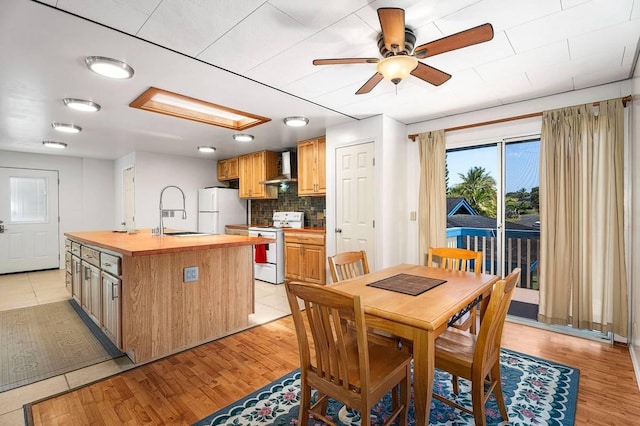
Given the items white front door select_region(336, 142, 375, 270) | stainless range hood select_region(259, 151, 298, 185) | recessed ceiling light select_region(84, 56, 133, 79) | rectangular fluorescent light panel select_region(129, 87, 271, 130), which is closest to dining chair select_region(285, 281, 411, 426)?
recessed ceiling light select_region(84, 56, 133, 79)

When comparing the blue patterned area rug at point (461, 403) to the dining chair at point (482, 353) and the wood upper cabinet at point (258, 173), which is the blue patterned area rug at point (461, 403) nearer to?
the dining chair at point (482, 353)

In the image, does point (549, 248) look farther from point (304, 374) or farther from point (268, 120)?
point (268, 120)

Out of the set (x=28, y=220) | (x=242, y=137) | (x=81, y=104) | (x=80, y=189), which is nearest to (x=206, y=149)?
(x=242, y=137)

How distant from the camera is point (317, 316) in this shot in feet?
4.61

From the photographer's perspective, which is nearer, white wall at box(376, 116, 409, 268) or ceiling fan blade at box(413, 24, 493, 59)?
ceiling fan blade at box(413, 24, 493, 59)

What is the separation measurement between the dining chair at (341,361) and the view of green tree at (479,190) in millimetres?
2844

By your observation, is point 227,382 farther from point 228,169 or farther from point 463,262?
point 228,169

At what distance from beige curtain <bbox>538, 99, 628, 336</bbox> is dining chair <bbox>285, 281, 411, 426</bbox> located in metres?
2.27

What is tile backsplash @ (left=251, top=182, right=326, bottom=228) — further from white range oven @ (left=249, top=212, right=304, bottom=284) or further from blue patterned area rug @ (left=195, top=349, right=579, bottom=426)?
blue patterned area rug @ (left=195, top=349, right=579, bottom=426)

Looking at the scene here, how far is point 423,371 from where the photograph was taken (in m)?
1.43

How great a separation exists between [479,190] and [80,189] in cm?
764

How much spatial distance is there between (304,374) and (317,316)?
0.41 m

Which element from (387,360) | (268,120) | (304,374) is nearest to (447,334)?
(387,360)

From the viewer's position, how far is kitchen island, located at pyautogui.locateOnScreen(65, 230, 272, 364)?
2457 mm
